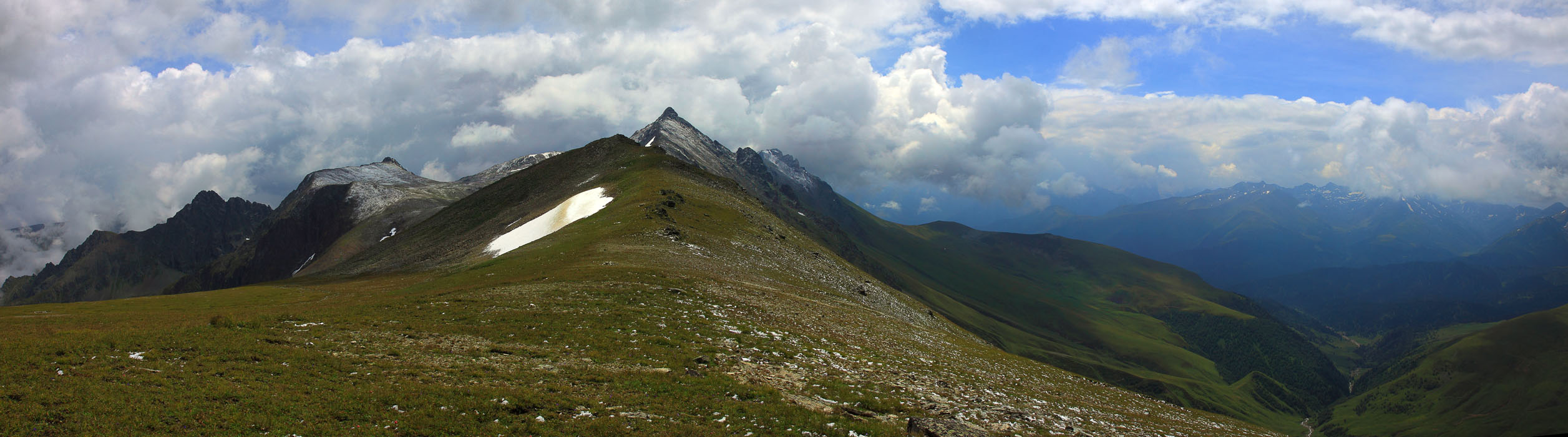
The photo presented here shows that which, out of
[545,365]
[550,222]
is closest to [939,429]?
[545,365]

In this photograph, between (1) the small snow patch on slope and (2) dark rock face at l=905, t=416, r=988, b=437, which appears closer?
(2) dark rock face at l=905, t=416, r=988, b=437

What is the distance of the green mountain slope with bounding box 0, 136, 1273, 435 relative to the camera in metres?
15.9

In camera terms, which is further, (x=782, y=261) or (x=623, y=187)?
(x=623, y=187)

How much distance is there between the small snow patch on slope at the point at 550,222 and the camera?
77375mm

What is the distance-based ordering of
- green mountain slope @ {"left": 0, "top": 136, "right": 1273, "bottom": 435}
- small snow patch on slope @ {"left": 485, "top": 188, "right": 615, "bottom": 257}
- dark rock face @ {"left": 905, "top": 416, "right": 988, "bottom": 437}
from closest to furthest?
green mountain slope @ {"left": 0, "top": 136, "right": 1273, "bottom": 435}
dark rock face @ {"left": 905, "top": 416, "right": 988, "bottom": 437}
small snow patch on slope @ {"left": 485, "top": 188, "right": 615, "bottom": 257}

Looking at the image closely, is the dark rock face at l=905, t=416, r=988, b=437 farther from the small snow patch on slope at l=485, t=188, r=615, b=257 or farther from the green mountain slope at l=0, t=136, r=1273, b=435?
the small snow patch on slope at l=485, t=188, r=615, b=257

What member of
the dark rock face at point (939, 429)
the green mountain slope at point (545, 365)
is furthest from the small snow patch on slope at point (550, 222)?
the dark rock face at point (939, 429)

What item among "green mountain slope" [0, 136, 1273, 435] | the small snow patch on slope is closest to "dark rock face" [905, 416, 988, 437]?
"green mountain slope" [0, 136, 1273, 435]

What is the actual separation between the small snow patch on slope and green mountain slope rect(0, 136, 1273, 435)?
20.9 m

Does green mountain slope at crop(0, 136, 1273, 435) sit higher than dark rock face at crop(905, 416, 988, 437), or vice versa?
green mountain slope at crop(0, 136, 1273, 435)

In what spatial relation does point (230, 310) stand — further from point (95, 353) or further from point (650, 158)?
point (650, 158)

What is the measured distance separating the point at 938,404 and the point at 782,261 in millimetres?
44589

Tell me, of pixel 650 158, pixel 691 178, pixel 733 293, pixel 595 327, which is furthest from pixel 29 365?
pixel 650 158

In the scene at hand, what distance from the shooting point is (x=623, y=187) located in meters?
93.8
